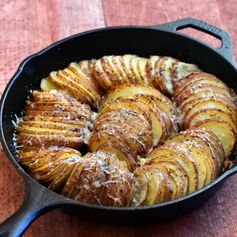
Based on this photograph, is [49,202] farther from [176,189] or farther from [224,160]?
[224,160]

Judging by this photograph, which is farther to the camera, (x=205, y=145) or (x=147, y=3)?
(x=147, y=3)

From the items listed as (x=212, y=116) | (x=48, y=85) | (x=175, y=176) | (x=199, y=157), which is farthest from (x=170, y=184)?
(x=48, y=85)

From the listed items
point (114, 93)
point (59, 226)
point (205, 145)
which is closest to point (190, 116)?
point (205, 145)

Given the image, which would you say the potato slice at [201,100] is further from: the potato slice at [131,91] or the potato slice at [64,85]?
the potato slice at [64,85]

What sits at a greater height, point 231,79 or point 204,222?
point 231,79

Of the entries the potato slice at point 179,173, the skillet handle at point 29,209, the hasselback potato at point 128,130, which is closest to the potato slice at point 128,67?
the hasselback potato at point 128,130

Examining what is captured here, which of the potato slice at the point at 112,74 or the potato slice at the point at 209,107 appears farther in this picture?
the potato slice at the point at 112,74

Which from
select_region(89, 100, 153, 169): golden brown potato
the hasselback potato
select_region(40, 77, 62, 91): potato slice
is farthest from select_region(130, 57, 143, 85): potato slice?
select_region(40, 77, 62, 91): potato slice

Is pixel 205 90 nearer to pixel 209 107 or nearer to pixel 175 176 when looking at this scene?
pixel 209 107
